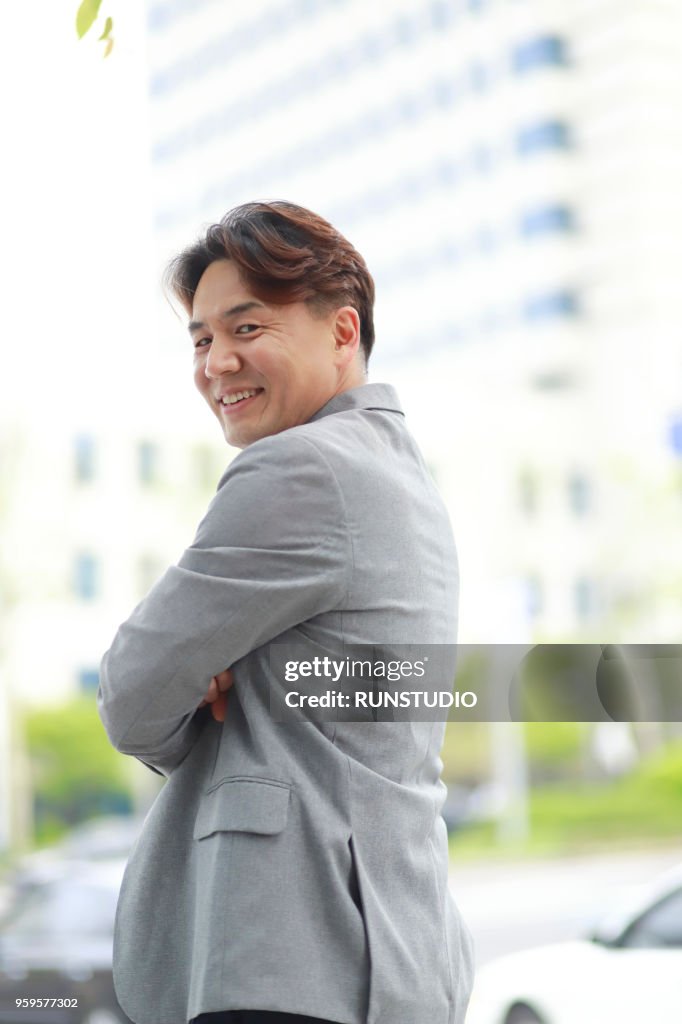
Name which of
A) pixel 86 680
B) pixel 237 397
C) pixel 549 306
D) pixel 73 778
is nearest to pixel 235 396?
pixel 237 397

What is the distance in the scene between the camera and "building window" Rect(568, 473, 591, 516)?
21.0 metres

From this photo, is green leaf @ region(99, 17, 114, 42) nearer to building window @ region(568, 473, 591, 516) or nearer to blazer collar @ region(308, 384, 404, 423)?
blazer collar @ region(308, 384, 404, 423)

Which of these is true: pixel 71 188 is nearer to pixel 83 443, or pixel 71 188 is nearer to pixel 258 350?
pixel 83 443

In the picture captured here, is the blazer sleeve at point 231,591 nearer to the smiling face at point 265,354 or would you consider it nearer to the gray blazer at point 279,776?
the gray blazer at point 279,776

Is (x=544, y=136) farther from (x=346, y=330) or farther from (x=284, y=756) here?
(x=284, y=756)

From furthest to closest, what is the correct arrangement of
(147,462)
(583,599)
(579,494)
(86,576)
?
(583,599) → (579,494) → (86,576) → (147,462)

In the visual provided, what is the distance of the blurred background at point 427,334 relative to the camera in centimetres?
900

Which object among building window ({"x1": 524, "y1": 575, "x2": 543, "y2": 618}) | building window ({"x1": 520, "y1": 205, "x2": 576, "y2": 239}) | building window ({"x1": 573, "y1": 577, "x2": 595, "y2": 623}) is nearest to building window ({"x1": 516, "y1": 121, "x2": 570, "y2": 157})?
building window ({"x1": 520, "y1": 205, "x2": 576, "y2": 239})

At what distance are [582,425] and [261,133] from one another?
12.3m

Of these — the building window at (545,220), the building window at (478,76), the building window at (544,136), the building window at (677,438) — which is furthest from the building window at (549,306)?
the building window at (677,438)

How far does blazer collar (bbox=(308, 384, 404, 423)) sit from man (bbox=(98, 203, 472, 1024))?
2cm

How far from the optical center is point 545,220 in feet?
93.3

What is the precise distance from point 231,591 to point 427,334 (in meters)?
29.5

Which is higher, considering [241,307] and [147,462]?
[147,462]
